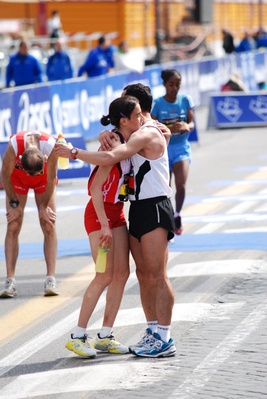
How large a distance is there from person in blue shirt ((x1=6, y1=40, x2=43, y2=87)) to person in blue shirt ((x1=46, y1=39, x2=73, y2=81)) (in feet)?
12.0

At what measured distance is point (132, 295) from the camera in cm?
881

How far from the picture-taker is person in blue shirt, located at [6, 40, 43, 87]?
71.4 feet

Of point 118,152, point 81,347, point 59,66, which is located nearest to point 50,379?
point 81,347

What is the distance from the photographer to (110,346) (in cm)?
707

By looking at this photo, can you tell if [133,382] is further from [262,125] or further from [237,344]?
[262,125]

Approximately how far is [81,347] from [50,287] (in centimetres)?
201

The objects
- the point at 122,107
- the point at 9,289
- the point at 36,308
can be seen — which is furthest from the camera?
the point at 9,289

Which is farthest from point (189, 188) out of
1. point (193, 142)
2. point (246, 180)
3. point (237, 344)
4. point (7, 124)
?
point (237, 344)

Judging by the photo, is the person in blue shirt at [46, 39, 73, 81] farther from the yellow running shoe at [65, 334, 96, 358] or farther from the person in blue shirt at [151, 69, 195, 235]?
the yellow running shoe at [65, 334, 96, 358]

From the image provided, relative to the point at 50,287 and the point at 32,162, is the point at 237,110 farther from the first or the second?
the point at 32,162

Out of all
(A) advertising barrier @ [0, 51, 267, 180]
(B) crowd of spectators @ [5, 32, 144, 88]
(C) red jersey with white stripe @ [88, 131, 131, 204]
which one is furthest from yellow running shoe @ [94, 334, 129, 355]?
(B) crowd of spectators @ [5, 32, 144, 88]

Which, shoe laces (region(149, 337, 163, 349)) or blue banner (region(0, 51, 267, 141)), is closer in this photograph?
shoe laces (region(149, 337, 163, 349))

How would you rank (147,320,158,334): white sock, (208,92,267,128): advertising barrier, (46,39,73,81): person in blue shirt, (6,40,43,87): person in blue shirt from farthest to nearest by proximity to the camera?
(46,39,73,81): person in blue shirt, (208,92,267,128): advertising barrier, (6,40,43,87): person in blue shirt, (147,320,158,334): white sock

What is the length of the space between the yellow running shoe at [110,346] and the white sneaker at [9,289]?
1.94 metres
